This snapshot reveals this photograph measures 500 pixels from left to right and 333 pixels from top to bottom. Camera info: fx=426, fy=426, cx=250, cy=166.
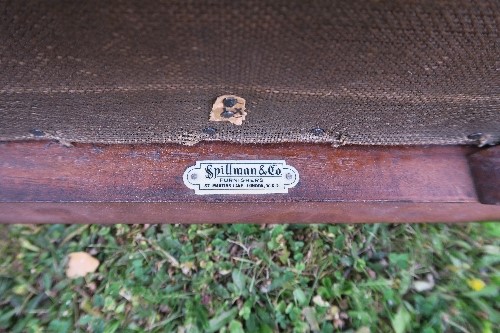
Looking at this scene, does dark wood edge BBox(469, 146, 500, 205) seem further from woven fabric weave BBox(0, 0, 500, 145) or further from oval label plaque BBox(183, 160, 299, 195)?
oval label plaque BBox(183, 160, 299, 195)

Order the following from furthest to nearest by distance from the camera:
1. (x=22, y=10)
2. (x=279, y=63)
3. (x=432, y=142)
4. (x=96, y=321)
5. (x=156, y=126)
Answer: (x=96, y=321) < (x=432, y=142) < (x=156, y=126) < (x=279, y=63) < (x=22, y=10)

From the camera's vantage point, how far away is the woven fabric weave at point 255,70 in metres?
0.63

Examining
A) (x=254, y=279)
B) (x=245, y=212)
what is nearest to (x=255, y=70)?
(x=245, y=212)

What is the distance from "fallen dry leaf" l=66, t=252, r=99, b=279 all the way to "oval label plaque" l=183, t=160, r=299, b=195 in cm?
68

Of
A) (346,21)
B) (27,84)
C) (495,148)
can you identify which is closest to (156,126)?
(27,84)

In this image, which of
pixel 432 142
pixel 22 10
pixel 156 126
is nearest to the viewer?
pixel 22 10

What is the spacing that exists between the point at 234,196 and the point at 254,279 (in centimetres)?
52

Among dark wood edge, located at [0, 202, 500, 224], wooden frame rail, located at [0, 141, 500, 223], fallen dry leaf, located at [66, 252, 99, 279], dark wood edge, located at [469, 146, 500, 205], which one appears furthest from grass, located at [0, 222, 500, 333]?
dark wood edge, located at [469, 146, 500, 205]

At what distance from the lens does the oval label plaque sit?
3.54 ft

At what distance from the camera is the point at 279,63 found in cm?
76

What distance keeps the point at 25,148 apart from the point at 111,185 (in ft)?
0.87

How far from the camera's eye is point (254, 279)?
4.87 ft

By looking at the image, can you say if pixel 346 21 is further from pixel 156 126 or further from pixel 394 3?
pixel 156 126

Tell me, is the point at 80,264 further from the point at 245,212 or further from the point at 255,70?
the point at 255,70
